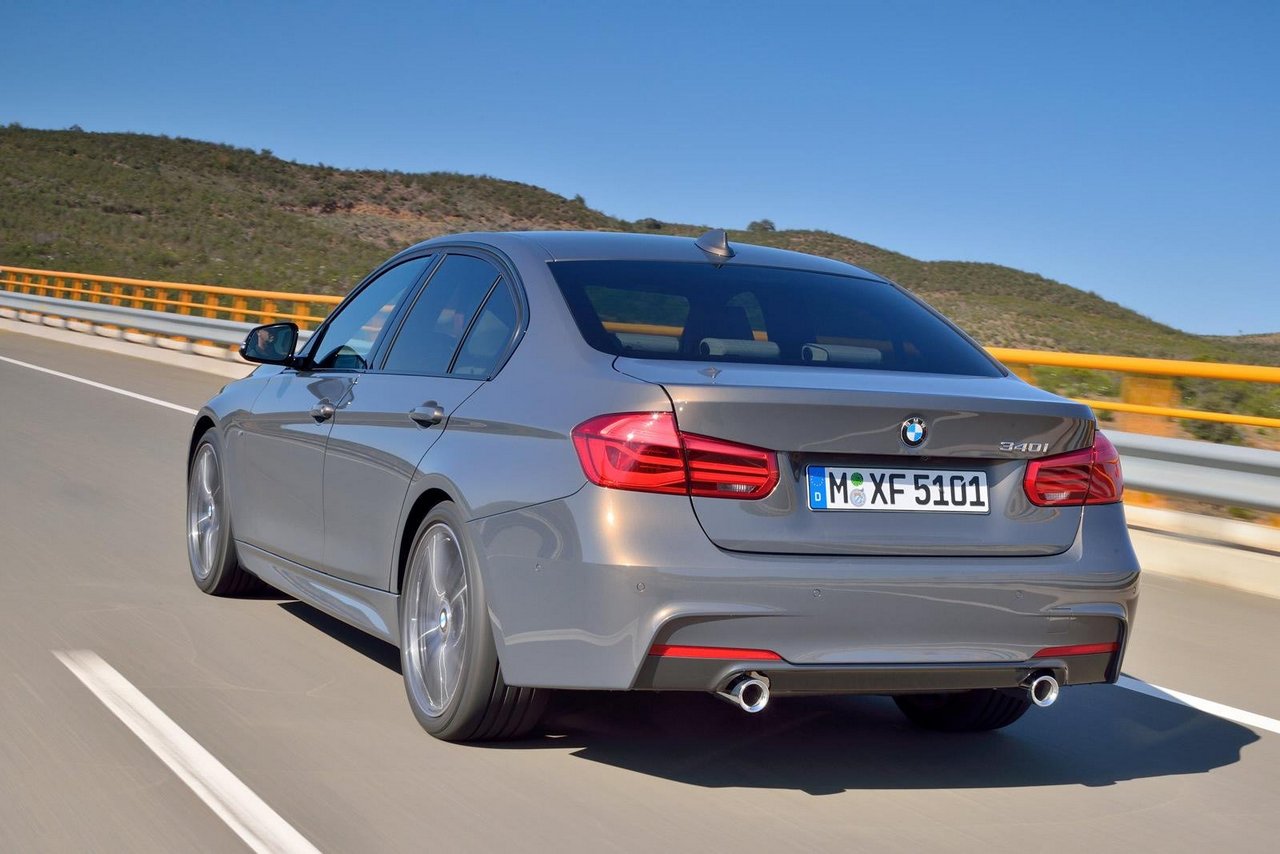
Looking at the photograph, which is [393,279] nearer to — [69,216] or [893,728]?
[893,728]

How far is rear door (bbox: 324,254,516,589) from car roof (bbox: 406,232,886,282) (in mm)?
120

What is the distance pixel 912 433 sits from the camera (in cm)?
433

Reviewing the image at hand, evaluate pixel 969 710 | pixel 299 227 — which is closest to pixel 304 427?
pixel 969 710

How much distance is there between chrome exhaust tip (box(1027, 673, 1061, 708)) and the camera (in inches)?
179

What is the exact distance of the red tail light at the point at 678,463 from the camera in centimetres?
420

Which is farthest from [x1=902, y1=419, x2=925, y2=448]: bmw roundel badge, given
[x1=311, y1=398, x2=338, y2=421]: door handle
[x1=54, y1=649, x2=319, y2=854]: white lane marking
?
[x1=311, y1=398, x2=338, y2=421]: door handle

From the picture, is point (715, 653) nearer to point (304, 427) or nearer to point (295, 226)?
point (304, 427)

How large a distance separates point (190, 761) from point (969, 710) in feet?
7.88

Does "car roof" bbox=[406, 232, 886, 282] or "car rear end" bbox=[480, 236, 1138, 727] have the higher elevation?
"car roof" bbox=[406, 232, 886, 282]

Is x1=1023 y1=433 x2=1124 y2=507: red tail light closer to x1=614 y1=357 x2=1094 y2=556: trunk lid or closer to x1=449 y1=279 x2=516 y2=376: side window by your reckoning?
x1=614 y1=357 x2=1094 y2=556: trunk lid

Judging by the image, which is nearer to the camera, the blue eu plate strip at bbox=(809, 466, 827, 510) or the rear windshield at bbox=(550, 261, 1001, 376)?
the blue eu plate strip at bbox=(809, 466, 827, 510)

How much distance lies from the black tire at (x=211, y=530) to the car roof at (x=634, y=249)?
6.04 ft

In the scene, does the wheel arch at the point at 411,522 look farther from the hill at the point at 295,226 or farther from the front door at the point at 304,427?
the hill at the point at 295,226

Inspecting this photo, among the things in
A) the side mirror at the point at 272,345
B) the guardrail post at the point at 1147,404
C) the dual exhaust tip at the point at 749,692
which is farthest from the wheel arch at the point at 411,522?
the guardrail post at the point at 1147,404
